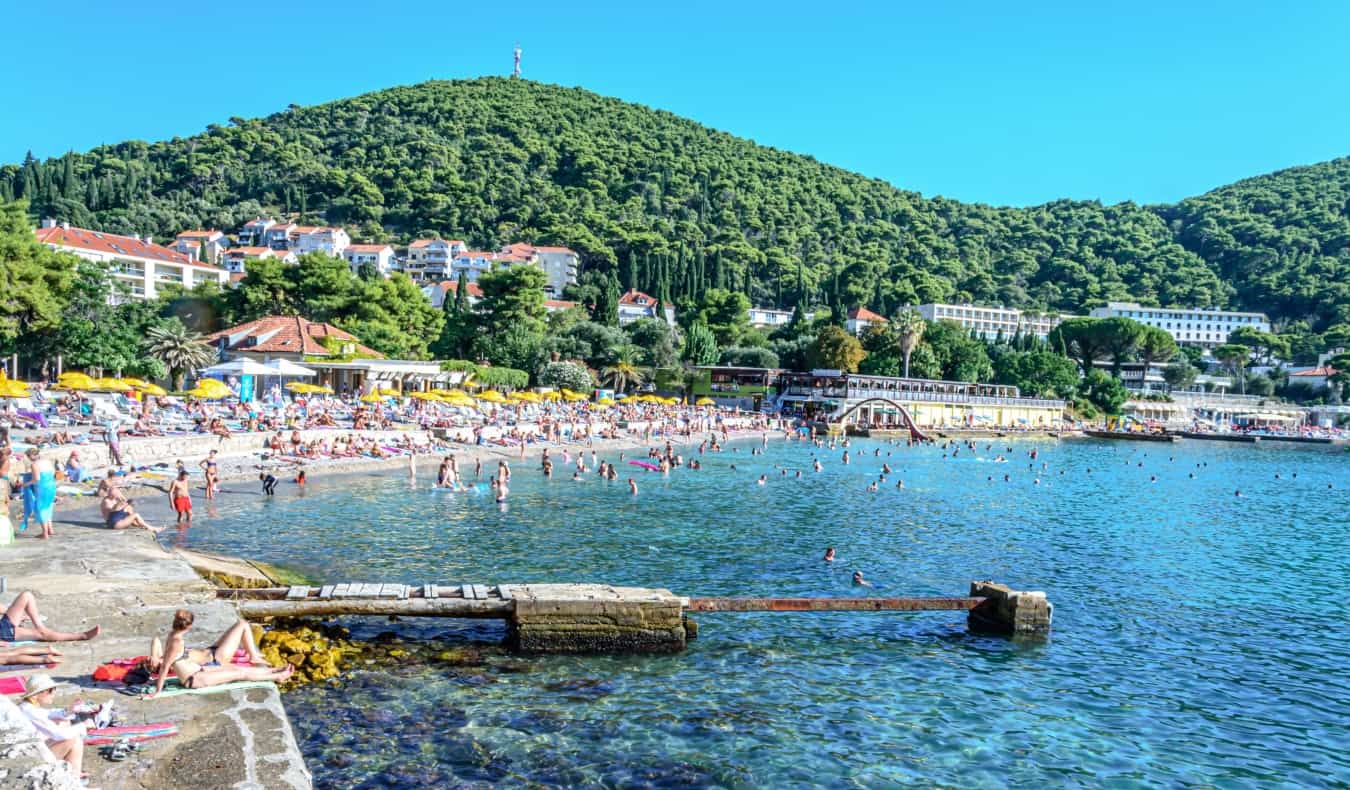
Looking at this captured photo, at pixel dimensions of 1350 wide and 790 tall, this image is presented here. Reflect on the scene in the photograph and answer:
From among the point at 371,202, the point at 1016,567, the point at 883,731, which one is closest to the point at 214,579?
the point at 883,731

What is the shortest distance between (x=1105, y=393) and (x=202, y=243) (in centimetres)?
10863

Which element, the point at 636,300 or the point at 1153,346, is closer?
the point at 636,300

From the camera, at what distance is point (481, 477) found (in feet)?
109

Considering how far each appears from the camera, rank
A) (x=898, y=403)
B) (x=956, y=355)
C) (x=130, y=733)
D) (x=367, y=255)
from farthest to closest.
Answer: (x=367, y=255) → (x=956, y=355) → (x=898, y=403) → (x=130, y=733)

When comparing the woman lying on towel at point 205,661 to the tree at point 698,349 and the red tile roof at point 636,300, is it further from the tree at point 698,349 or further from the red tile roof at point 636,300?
the red tile roof at point 636,300

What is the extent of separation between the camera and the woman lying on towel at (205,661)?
323 inches

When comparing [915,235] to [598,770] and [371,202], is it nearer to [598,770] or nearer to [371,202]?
[371,202]

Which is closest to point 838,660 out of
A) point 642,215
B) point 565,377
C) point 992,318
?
point 565,377

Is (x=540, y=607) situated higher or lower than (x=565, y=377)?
lower

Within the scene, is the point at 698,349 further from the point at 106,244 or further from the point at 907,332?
the point at 106,244

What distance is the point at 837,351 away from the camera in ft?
261

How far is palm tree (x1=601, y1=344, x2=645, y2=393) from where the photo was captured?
73000mm

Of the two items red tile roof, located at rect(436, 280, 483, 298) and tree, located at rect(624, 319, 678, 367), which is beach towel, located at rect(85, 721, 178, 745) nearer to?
tree, located at rect(624, 319, 678, 367)

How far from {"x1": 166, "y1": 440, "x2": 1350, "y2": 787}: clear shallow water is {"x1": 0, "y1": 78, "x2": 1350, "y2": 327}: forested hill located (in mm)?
84258
